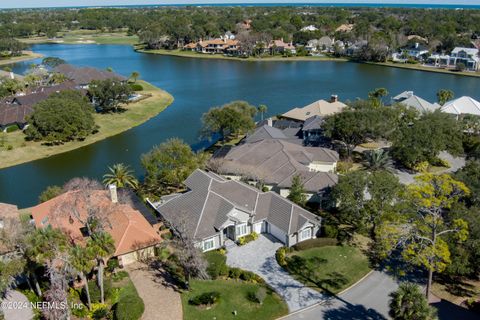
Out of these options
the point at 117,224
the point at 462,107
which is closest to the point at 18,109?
the point at 117,224

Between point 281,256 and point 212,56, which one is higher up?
point 212,56

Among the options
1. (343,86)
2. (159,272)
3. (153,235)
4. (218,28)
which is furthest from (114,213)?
(218,28)

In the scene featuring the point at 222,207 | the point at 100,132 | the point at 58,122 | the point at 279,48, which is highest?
the point at 279,48

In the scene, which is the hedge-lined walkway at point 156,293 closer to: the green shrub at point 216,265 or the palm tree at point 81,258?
the green shrub at point 216,265

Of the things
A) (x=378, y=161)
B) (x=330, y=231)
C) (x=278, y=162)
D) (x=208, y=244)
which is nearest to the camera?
(x=208, y=244)

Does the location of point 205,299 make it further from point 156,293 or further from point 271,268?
point 271,268

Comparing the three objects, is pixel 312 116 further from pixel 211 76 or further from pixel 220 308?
pixel 211 76
